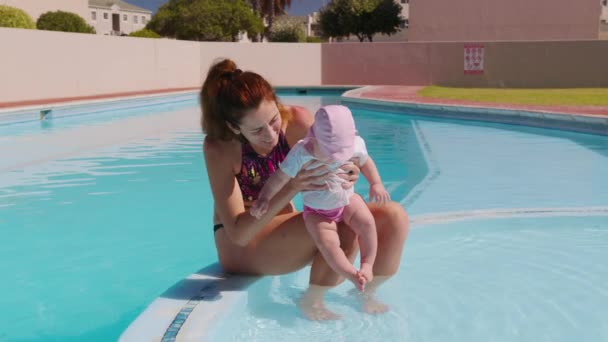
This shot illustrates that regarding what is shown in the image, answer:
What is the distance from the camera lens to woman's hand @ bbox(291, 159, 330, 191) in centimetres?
235

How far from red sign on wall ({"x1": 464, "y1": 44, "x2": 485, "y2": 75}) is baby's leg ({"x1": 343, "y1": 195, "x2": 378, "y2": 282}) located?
21.0 meters

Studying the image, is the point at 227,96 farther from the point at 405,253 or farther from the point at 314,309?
the point at 405,253

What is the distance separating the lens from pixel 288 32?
4544 cm

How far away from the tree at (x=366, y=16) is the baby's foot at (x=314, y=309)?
148 feet

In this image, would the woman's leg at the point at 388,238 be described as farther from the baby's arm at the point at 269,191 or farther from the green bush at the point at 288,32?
the green bush at the point at 288,32

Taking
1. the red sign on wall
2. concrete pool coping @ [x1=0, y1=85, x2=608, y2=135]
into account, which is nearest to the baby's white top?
concrete pool coping @ [x1=0, y1=85, x2=608, y2=135]

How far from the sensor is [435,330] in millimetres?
2732

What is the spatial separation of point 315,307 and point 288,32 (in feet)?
144

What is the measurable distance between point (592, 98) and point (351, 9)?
33.3 meters

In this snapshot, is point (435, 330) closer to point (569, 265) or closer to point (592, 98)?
point (569, 265)

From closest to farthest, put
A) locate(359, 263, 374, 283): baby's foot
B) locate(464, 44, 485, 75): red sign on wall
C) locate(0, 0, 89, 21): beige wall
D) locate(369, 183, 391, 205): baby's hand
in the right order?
locate(359, 263, 374, 283): baby's foot
locate(369, 183, 391, 205): baby's hand
locate(464, 44, 485, 75): red sign on wall
locate(0, 0, 89, 21): beige wall

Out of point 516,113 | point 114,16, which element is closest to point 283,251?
point 516,113

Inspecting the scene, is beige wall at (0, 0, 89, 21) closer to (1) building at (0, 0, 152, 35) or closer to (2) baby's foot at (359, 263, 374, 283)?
(1) building at (0, 0, 152, 35)

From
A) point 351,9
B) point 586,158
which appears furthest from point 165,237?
point 351,9
